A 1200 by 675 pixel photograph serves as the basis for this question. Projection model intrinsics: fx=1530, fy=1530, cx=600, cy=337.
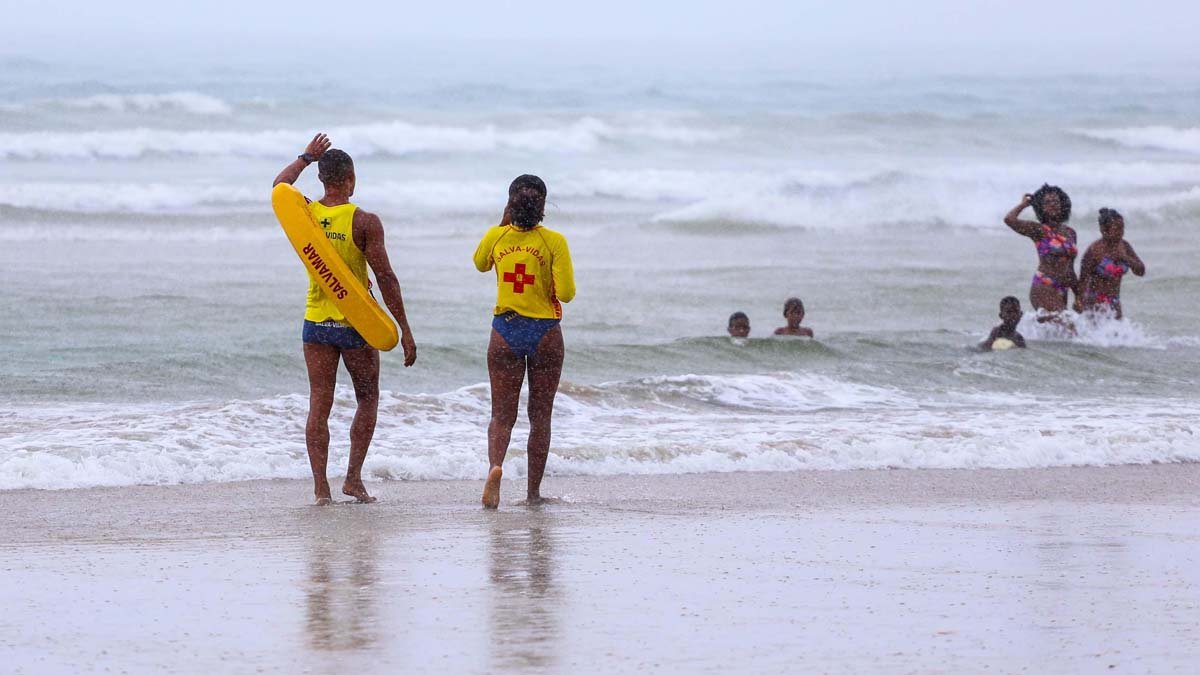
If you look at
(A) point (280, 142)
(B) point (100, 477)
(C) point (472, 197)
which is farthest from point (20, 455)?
(A) point (280, 142)

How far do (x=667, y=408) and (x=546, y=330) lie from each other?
370cm

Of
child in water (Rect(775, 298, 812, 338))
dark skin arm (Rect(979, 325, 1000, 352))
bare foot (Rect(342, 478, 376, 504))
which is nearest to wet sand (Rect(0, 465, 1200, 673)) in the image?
bare foot (Rect(342, 478, 376, 504))

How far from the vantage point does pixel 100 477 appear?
707cm

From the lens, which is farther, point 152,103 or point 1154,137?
point 1154,137

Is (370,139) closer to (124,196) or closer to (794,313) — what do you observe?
(124,196)

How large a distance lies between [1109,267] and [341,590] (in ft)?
32.0

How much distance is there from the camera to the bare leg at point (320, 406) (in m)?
6.32

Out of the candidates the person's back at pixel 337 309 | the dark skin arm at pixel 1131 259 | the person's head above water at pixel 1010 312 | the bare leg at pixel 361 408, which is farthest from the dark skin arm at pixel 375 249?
the dark skin arm at pixel 1131 259

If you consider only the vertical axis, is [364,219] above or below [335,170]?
below

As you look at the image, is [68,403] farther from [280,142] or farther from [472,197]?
[280,142]

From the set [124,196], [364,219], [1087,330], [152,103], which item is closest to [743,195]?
[124,196]

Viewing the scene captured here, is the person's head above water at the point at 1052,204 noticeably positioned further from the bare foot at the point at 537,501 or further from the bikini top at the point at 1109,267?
the bare foot at the point at 537,501

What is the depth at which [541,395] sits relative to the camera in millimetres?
6414

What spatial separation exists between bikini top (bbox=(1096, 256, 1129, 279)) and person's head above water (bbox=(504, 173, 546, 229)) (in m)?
8.06
